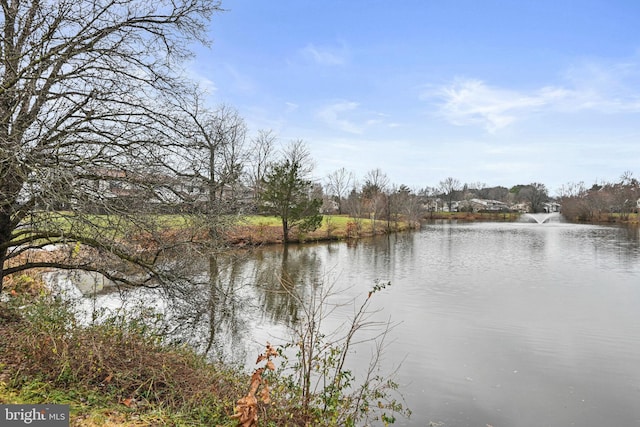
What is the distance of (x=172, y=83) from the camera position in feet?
18.7

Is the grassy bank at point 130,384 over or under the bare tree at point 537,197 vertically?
under

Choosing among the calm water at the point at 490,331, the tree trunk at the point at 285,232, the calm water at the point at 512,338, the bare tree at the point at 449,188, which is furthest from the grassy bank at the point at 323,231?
the bare tree at the point at 449,188

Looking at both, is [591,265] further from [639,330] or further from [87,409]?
[87,409]

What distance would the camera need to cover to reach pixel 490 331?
9492 millimetres

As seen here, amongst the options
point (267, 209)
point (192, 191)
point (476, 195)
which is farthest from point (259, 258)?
point (476, 195)

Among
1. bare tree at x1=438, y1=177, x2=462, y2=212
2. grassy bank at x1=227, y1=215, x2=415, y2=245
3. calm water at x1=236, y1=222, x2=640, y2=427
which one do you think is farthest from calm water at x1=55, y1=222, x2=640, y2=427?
bare tree at x1=438, y1=177, x2=462, y2=212

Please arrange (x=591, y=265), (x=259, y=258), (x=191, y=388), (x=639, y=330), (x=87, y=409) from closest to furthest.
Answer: (x=87, y=409)
(x=191, y=388)
(x=639, y=330)
(x=591, y=265)
(x=259, y=258)

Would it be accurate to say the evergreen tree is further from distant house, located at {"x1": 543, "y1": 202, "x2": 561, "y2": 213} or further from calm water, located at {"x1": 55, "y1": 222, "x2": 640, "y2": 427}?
distant house, located at {"x1": 543, "y1": 202, "x2": 561, "y2": 213}

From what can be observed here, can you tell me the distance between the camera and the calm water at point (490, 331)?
6.07 metres

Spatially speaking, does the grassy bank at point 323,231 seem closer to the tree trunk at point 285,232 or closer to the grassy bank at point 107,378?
the tree trunk at point 285,232

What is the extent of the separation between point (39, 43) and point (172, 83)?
61.3 inches

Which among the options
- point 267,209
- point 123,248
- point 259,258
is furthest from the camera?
point 267,209

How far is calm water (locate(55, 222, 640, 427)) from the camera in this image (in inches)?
239

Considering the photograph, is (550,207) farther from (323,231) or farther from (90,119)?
(90,119)
